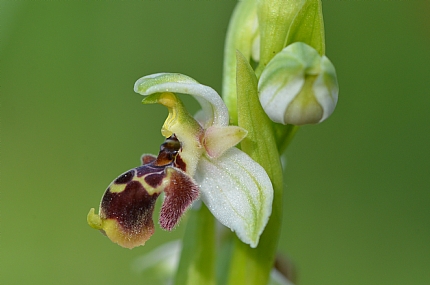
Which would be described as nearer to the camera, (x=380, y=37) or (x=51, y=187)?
(x=51, y=187)

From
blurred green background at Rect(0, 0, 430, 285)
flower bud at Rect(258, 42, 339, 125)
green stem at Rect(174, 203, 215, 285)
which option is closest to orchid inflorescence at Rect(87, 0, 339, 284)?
flower bud at Rect(258, 42, 339, 125)

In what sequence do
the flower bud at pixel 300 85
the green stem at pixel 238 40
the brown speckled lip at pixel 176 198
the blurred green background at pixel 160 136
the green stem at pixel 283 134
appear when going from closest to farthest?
1. the flower bud at pixel 300 85
2. the brown speckled lip at pixel 176 198
3. the green stem at pixel 283 134
4. the green stem at pixel 238 40
5. the blurred green background at pixel 160 136

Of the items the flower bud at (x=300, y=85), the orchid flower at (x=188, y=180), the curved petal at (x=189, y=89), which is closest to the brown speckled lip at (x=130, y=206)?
the orchid flower at (x=188, y=180)

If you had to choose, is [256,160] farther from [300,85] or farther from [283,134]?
[300,85]

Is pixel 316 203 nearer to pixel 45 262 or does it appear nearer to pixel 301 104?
pixel 45 262

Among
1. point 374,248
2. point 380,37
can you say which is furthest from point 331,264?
point 380,37

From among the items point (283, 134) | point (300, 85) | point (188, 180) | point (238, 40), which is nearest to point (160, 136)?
point (238, 40)

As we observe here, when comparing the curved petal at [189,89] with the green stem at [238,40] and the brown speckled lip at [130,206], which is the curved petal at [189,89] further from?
the brown speckled lip at [130,206]
